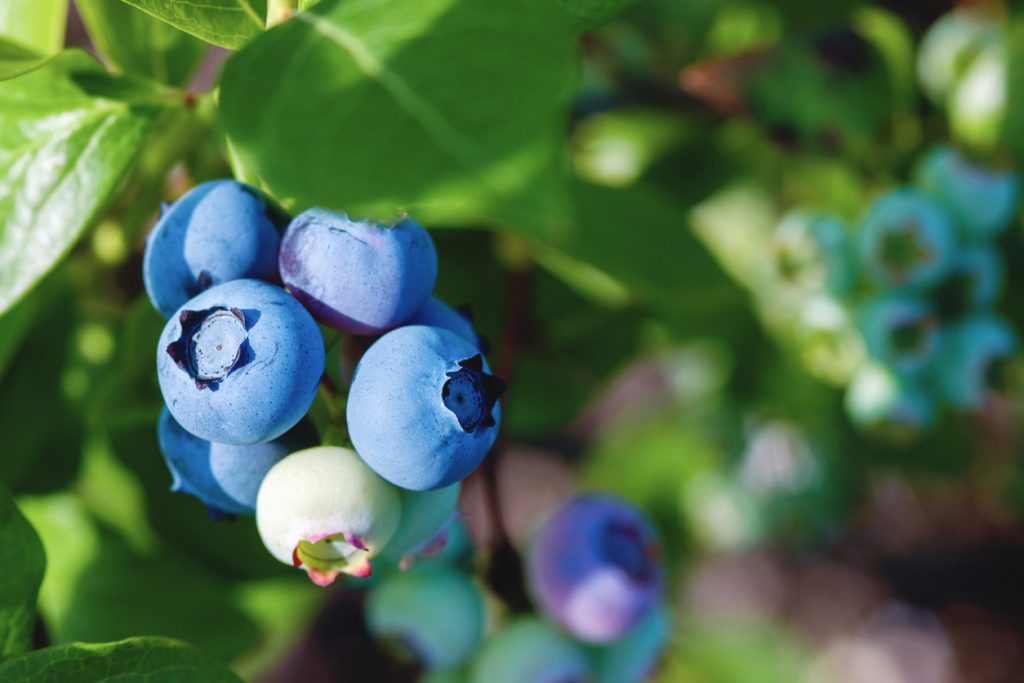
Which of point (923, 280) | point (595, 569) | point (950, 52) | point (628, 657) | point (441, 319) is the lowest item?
point (628, 657)

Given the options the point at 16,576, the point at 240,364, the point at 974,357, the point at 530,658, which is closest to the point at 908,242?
the point at 974,357

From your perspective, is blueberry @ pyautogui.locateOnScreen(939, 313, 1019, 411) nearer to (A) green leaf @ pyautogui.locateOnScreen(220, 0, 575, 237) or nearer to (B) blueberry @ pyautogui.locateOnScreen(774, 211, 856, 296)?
(B) blueberry @ pyautogui.locateOnScreen(774, 211, 856, 296)

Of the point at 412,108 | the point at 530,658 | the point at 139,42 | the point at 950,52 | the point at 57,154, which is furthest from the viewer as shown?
the point at 950,52

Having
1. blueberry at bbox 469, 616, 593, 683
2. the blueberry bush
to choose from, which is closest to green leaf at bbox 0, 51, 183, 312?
the blueberry bush

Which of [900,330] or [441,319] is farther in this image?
[900,330]

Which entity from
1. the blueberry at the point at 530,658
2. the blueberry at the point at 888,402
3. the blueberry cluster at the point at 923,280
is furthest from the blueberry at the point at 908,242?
the blueberry at the point at 530,658

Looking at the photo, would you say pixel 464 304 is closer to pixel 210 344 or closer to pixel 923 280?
pixel 210 344

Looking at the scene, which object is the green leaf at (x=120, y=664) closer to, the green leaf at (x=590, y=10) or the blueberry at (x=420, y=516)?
the blueberry at (x=420, y=516)
